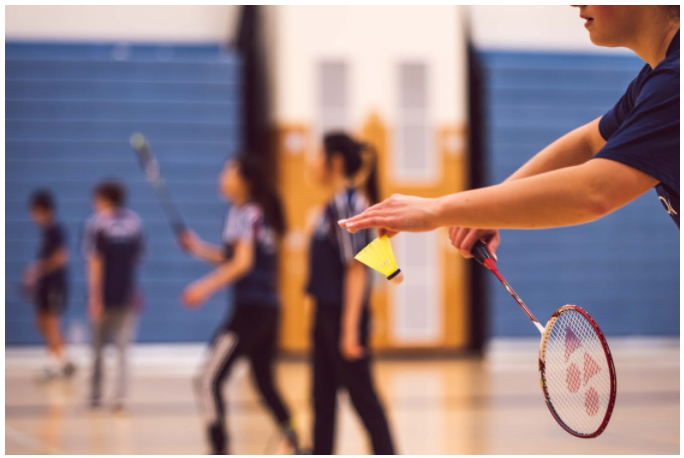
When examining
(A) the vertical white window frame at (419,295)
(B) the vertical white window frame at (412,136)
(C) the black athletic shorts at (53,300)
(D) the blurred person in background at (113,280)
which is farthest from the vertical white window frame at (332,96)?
(D) the blurred person in background at (113,280)

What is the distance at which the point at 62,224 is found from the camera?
10039 millimetres

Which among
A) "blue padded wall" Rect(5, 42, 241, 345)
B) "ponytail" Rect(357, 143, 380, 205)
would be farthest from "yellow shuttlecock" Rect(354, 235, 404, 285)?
"blue padded wall" Rect(5, 42, 241, 345)

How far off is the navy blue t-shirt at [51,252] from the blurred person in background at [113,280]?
1807 mm

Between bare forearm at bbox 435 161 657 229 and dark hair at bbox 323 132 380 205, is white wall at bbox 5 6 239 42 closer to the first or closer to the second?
dark hair at bbox 323 132 380 205

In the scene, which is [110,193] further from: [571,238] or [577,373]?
[571,238]

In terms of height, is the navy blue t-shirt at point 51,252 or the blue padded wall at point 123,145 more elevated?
the blue padded wall at point 123,145

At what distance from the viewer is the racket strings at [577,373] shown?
1.76 meters

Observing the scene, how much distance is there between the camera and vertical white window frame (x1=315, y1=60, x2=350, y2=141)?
32.3 ft

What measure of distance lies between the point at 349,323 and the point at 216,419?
989mm

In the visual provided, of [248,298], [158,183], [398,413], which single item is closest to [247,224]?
[248,298]

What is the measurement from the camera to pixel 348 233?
380 centimetres

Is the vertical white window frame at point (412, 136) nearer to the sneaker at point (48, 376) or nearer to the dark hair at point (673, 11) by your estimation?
the sneaker at point (48, 376)

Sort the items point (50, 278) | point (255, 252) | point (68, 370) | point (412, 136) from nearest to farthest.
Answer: point (255, 252), point (68, 370), point (50, 278), point (412, 136)

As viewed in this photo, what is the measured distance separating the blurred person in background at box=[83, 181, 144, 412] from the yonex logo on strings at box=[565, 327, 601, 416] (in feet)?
17.4
